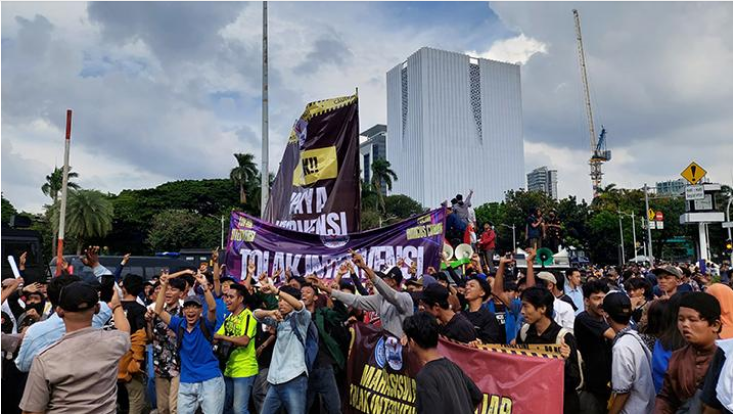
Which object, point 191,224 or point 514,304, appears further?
point 191,224

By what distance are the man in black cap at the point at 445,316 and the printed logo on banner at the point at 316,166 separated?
4937 mm

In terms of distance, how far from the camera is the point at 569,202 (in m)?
58.0

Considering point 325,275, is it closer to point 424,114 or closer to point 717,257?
point 717,257

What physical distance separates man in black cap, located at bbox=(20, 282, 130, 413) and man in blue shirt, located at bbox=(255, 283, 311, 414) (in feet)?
6.58

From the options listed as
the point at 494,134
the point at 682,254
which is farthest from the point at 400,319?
the point at 494,134

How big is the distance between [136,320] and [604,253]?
205 feet

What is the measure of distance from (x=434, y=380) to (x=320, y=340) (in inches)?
111

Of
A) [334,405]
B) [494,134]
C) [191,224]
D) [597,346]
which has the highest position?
[494,134]

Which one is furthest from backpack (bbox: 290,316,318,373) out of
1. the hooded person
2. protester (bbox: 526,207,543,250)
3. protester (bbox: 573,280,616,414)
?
protester (bbox: 526,207,543,250)

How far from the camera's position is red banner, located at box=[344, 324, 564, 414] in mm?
4188

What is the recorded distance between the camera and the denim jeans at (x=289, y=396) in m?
5.34

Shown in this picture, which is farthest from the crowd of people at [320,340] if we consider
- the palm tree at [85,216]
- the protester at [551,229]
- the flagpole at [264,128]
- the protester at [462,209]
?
the palm tree at [85,216]

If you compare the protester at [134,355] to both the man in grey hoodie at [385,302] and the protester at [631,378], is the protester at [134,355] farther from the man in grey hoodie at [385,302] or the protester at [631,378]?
the protester at [631,378]

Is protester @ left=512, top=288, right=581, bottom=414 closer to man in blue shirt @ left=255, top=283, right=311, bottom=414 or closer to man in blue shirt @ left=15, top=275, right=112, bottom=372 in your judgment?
man in blue shirt @ left=255, top=283, right=311, bottom=414
